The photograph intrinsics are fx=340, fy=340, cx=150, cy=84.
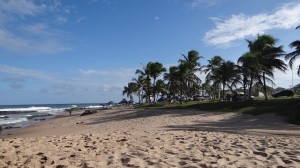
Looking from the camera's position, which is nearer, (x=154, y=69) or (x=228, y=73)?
(x=228, y=73)

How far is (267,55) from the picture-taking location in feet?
122

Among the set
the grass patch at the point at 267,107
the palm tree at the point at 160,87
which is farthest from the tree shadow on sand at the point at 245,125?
the palm tree at the point at 160,87

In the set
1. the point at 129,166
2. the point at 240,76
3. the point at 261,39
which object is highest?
the point at 261,39

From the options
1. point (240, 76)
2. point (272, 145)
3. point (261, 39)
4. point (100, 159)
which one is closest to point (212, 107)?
point (261, 39)

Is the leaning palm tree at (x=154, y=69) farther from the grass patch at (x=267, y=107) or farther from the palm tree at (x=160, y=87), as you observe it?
the grass patch at (x=267, y=107)

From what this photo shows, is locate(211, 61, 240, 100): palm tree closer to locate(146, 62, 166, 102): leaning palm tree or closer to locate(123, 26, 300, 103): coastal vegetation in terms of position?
locate(123, 26, 300, 103): coastal vegetation

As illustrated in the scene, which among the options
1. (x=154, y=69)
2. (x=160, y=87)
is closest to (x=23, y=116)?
(x=154, y=69)

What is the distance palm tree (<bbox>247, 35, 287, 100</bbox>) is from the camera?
36719 mm

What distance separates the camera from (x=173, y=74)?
5725 cm

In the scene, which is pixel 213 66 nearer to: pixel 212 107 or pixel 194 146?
pixel 212 107

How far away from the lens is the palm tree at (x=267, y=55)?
3672cm

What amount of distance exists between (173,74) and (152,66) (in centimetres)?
488

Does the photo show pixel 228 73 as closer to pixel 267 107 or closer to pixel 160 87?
pixel 267 107

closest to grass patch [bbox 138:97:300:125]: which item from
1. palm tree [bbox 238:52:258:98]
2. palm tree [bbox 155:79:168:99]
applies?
palm tree [bbox 238:52:258:98]
